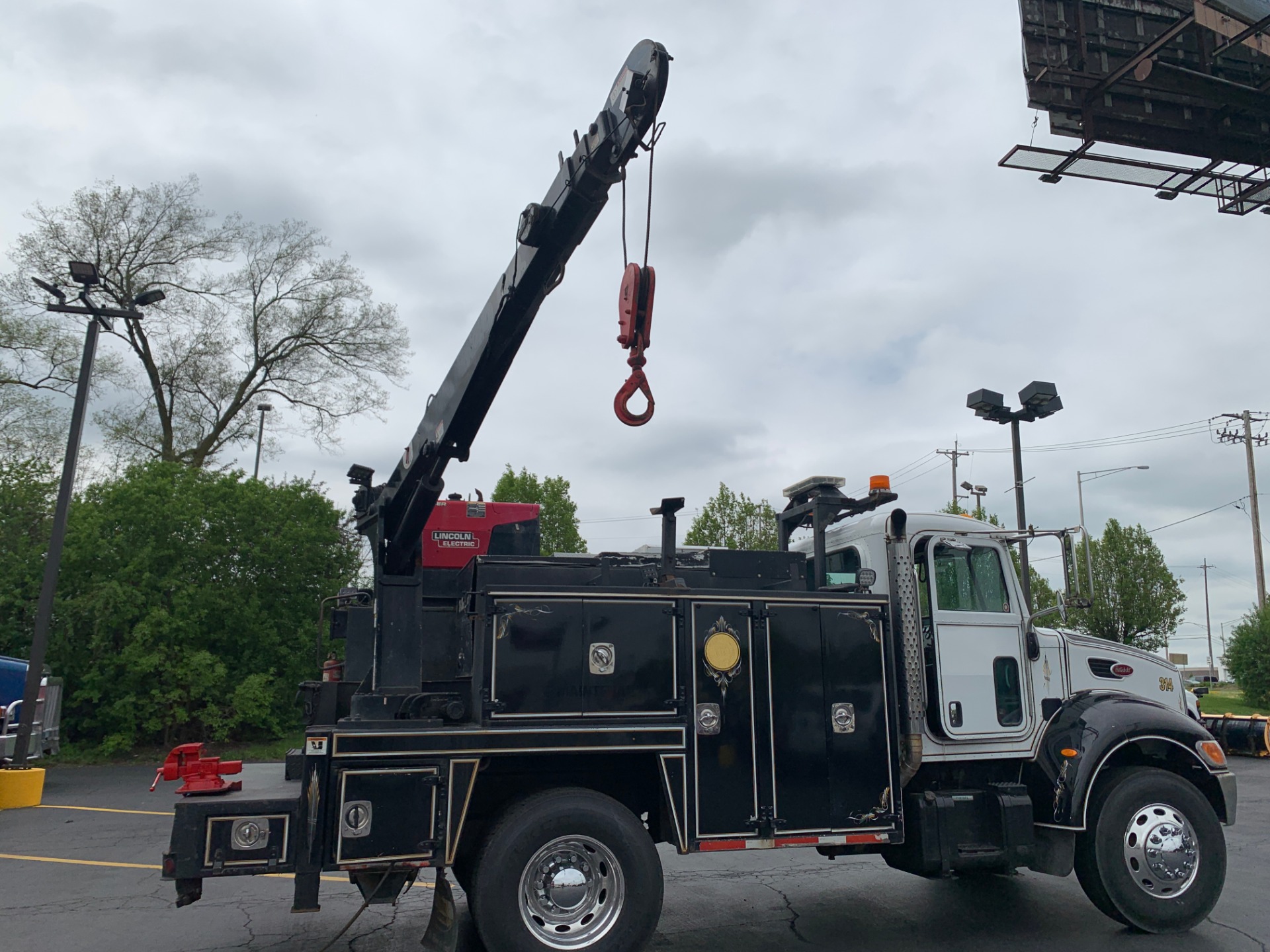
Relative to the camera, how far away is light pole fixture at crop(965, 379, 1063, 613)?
1725 centimetres

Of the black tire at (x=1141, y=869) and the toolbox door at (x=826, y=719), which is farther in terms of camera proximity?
the black tire at (x=1141, y=869)

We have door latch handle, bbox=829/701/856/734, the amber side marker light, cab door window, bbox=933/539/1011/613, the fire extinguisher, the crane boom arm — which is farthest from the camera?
the fire extinguisher

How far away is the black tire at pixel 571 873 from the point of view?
18.5 ft

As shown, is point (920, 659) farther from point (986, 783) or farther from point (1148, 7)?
point (1148, 7)

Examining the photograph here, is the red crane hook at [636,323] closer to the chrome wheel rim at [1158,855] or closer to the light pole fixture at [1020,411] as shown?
the chrome wheel rim at [1158,855]

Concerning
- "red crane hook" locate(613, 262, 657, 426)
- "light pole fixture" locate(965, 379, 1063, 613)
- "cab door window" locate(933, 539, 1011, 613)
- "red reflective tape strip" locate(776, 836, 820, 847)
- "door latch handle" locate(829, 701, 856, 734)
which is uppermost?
"light pole fixture" locate(965, 379, 1063, 613)

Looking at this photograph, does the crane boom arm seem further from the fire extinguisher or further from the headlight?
the headlight

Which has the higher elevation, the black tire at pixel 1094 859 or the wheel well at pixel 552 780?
the wheel well at pixel 552 780

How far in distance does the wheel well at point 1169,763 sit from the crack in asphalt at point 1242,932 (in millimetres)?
774

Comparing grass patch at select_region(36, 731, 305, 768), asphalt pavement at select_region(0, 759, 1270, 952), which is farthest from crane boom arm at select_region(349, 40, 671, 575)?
grass patch at select_region(36, 731, 305, 768)

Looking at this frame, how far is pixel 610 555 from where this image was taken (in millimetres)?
7312

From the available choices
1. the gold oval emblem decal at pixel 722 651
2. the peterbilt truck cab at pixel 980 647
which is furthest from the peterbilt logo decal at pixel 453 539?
the peterbilt truck cab at pixel 980 647

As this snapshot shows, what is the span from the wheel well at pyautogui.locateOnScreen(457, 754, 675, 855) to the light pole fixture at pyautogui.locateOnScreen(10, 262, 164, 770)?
33.5ft

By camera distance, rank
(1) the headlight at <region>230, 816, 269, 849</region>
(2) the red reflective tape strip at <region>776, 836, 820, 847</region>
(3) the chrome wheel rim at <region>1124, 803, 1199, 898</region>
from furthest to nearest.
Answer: (3) the chrome wheel rim at <region>1124, 803, 1199, 898</region>, (2) the red reflective tape strip at <region>776, 836, 820, 847</region>, (1) the headlight at <region>230, 816, 269, 849</region>
